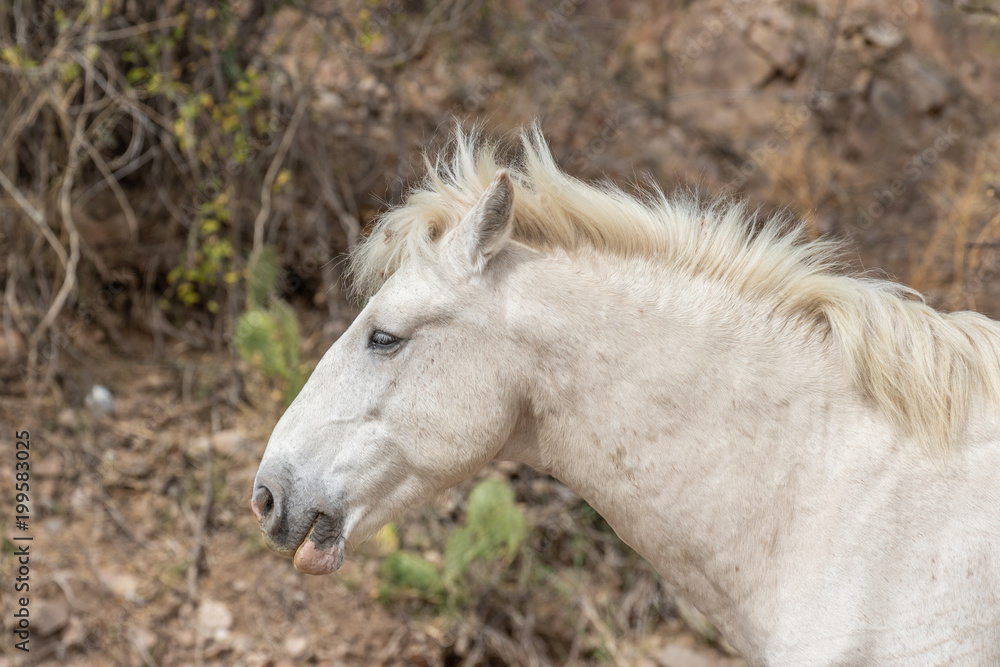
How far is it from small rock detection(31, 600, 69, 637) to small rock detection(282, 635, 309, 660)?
105cm

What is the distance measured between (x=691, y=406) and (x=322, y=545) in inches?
40.3

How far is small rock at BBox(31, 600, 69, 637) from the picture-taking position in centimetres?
366

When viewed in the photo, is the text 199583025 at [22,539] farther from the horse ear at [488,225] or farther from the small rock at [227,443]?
the horse ear at [488,225]

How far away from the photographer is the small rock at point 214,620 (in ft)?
12.5

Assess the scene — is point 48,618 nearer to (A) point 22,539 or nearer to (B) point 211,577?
(A) point 22,539

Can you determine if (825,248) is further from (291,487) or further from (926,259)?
(926,259)

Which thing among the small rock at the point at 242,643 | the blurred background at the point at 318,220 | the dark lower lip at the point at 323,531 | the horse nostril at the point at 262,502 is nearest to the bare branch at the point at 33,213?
the blurred background at the point at 318,220

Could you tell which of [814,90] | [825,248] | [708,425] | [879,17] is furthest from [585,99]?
[708,425]

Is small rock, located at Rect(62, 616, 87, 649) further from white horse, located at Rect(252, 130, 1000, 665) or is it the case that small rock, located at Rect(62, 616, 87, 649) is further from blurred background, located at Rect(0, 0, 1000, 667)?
white horse, located at Rect(252, 130, 1000, 665)

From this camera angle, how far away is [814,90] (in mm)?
6531

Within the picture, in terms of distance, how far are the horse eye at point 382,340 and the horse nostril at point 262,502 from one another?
0.47 metres

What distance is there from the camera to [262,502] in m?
2.06

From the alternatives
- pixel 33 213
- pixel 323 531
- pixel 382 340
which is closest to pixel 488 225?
pixel 382 340

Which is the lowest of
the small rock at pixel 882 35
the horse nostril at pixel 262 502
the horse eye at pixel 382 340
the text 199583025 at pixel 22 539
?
the text 199583025 at pixel 22 539
